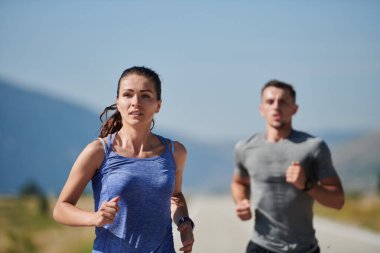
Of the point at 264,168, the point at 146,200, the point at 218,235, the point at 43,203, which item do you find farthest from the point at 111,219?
the point at 43,203

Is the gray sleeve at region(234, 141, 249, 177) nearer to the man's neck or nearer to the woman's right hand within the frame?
the man's neck

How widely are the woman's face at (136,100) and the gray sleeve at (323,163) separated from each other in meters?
2.38

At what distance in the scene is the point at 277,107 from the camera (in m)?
7.54

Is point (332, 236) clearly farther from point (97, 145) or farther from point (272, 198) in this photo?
point (97, 145)

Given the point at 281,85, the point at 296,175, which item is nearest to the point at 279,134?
the point at 281,85

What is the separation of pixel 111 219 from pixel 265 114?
3184 mm

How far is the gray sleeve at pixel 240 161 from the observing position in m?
7.81

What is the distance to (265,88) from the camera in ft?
25.4

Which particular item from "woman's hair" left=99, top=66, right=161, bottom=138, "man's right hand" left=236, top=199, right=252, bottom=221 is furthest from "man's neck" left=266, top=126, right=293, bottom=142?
"woman's hair" left=99, top=66, right=161, bottom=138

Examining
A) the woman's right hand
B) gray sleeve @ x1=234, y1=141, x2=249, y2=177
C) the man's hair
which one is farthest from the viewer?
gray sleeve @ x1=234, y1=141, x2=249, y2=177

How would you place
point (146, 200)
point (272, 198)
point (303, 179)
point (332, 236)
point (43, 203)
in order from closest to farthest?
1. point (146, 200)
2. point (303, 179)
3. point (272, 198)
4. point (332, 236)
5. point (43, 203)

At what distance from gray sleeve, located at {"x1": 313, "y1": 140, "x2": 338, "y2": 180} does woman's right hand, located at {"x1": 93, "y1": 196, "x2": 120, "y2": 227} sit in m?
2.85

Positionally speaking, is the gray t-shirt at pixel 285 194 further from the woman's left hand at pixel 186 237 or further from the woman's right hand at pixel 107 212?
the woman's right hand at pixel 107 212

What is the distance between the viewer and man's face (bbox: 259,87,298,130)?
7.54 meters
